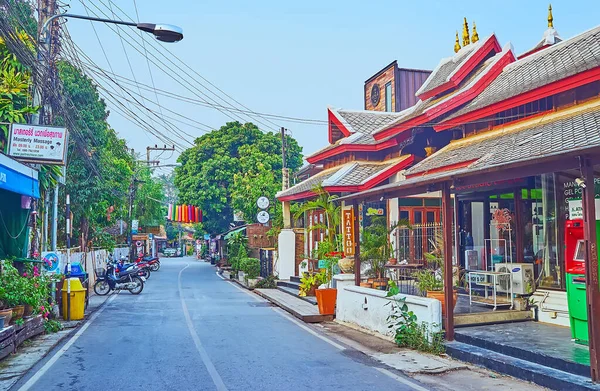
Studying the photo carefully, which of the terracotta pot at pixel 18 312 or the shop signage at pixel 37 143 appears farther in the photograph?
the shop signage at pixel 37 143

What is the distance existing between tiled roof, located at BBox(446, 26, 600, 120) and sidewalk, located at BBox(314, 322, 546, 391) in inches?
251

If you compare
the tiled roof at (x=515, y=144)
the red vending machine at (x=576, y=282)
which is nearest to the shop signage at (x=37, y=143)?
the tiled roof at (x=515, y=144)

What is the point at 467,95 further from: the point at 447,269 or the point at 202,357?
the point at 202,357

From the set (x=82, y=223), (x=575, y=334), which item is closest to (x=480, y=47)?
(x=575, y=334)

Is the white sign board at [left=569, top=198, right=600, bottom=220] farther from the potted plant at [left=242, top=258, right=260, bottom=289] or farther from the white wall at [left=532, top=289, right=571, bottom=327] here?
the potted plant at [left=242, top=258, right=260, bottom=289]

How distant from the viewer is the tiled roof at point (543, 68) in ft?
38.7

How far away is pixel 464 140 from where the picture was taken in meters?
15.1

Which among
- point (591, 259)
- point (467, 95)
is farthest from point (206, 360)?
point (467, 95)

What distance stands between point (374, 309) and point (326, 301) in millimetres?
2598

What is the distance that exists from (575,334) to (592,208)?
2.49 meters

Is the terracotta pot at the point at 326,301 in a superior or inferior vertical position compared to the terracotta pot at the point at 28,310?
inferior

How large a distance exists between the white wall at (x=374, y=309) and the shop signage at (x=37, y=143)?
7.03 meters

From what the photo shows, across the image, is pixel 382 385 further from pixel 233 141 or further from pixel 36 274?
pixel 233 141

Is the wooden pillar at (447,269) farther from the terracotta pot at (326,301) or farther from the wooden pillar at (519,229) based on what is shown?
the terracotta pot at (326,301)
